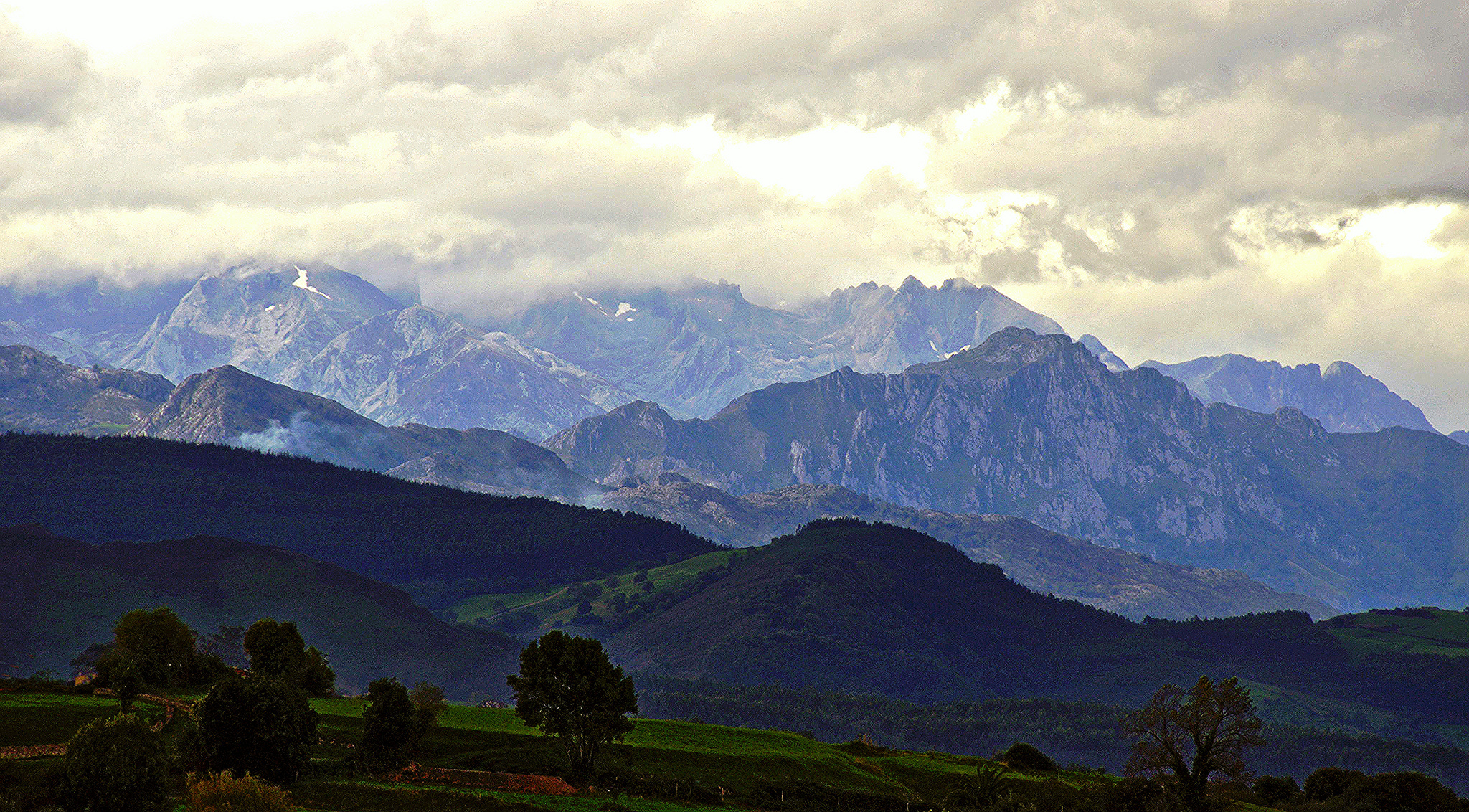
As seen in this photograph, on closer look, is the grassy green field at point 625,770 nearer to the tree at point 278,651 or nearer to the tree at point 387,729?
the tree at point 387,729

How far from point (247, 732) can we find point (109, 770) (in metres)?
26.6

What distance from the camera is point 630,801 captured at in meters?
135

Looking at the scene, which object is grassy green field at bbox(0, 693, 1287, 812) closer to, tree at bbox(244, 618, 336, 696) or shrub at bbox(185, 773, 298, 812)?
tree at bbox(244, 618, 336, 696)

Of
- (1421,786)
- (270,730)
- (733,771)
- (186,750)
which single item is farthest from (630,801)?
(1421,786)

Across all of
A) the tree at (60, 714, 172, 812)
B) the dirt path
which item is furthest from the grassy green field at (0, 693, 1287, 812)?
the tree at (60, 714, 172, 812)

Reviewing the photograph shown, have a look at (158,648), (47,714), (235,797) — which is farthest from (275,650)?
(235,797)

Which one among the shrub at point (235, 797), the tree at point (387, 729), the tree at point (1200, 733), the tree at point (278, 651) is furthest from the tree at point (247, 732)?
the tree at point (1200, 733)

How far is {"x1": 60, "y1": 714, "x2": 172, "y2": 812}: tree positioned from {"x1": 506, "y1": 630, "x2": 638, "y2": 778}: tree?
4570 cm

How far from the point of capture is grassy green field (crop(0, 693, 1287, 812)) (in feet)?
412

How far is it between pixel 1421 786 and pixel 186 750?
557 feet

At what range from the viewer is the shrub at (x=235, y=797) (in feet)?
313

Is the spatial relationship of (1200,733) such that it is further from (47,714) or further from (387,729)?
(47,714)

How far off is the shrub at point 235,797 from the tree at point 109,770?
8.06 metres

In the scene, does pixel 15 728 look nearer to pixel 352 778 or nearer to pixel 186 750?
pixel 186 750
